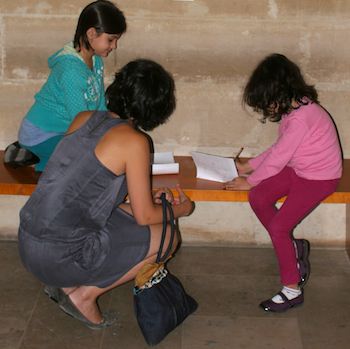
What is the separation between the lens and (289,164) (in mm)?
3293

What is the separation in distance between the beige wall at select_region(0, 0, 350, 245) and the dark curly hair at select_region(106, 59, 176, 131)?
0.88 metres

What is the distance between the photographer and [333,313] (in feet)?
10.3

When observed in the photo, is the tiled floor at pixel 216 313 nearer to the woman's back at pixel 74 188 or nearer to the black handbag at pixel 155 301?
the black handbag at pixel 155 301

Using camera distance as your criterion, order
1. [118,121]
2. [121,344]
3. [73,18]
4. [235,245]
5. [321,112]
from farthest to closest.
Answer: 1. [235,245]
2. [73,18]
3. [321,112]
4. [121,344]
5. [118,121]

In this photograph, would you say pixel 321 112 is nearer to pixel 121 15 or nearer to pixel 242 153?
pixel 242 153

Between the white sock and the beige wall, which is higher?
the beige wall

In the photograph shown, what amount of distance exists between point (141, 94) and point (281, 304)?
130cm

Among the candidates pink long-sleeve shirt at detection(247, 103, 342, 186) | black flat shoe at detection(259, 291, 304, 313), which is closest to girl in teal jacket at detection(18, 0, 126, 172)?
pink long-sleeve shirt at detection(247, 103, 342, 186)

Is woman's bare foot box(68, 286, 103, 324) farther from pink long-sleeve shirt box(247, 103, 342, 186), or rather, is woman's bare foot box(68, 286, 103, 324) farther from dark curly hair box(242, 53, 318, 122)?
dark curly hair box(242, 53, 318, 122)

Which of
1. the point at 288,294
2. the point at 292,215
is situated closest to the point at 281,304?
the point at 288,294

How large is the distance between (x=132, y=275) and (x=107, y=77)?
4.19 feet

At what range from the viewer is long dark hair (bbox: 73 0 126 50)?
10.4 feet

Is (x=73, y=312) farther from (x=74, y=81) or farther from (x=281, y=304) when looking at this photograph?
(x=74, y=81)

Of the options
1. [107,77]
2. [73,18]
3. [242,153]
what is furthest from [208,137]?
[73,18]
